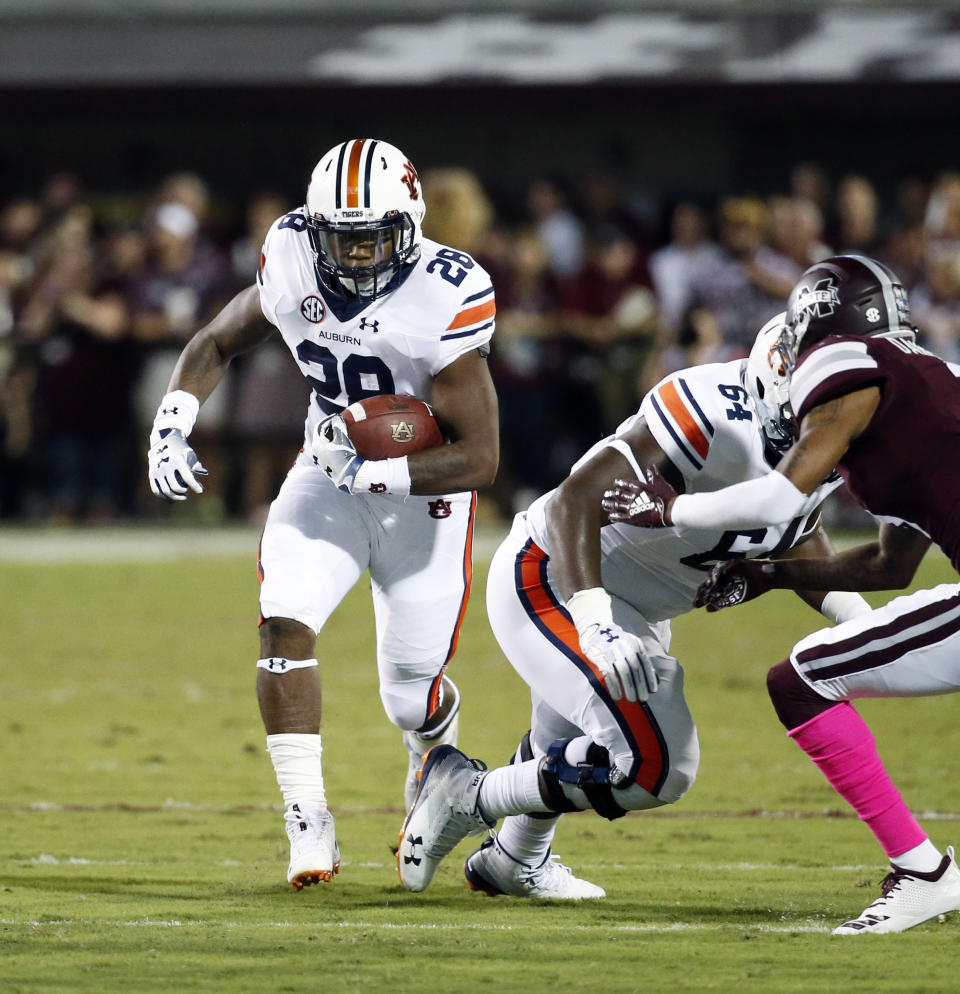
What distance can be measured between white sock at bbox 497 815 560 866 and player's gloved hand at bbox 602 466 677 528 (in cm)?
91

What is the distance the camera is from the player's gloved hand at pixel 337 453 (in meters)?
4.84

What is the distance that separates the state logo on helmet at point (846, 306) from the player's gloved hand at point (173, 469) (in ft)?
5.47

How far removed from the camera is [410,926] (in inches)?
166

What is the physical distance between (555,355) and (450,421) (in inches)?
303

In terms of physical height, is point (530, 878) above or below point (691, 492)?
below

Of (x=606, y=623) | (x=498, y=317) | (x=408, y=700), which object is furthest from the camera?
(x=498, y=317)

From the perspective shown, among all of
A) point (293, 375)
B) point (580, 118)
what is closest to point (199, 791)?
point (293, 375)

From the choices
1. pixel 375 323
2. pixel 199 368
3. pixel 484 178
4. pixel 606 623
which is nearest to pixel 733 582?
pixel 606 623

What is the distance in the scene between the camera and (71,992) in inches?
139

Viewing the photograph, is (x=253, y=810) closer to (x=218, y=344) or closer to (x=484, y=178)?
(x=218, y=344)

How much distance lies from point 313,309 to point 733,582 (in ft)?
4.94

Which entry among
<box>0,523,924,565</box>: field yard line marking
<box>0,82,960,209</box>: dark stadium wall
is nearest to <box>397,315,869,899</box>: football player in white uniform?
<box>0,523,924,565</box>: field yard line marking

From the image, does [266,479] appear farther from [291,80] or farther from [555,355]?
[291,80]

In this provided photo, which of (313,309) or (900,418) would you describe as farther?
(313,309)
